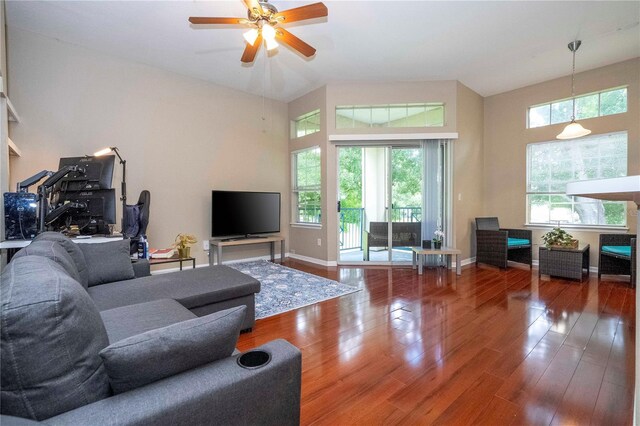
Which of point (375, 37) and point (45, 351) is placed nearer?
point (45, 351)

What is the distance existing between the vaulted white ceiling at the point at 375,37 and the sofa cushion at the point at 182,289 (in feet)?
9.02

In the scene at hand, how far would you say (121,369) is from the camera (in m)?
0.81

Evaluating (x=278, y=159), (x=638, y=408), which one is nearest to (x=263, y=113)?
(x=278, y=159)

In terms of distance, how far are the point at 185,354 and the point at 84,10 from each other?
13.1ft

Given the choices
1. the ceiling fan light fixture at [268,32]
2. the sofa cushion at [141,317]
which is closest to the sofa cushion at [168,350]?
the sofa cushion at [141,317]

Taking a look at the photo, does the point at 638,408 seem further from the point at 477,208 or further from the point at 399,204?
the point at 477,208

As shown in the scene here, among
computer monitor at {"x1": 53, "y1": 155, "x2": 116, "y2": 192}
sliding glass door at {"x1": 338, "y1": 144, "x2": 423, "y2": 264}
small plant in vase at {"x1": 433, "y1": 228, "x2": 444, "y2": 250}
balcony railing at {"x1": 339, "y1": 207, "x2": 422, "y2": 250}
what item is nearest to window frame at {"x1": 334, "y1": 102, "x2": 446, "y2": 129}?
sliding glass door at {"x1": 338, "y1": 144, "x2": 423, "y2": 264}

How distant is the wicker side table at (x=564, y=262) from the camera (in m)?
3.92

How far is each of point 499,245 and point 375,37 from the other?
3.65 m

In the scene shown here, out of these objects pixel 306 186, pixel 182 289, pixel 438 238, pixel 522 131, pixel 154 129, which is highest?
pixel 522 131

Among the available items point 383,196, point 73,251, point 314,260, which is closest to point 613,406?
point 73,251

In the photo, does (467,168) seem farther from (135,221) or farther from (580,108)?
(135,221)

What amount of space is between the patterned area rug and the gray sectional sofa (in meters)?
1.88

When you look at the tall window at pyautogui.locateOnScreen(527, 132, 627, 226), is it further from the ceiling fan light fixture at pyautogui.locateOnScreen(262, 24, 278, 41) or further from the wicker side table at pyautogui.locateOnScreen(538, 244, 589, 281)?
the ceiling fan light fixture at pyautogui.locateOnScreen(262, 24, 278, 41)
